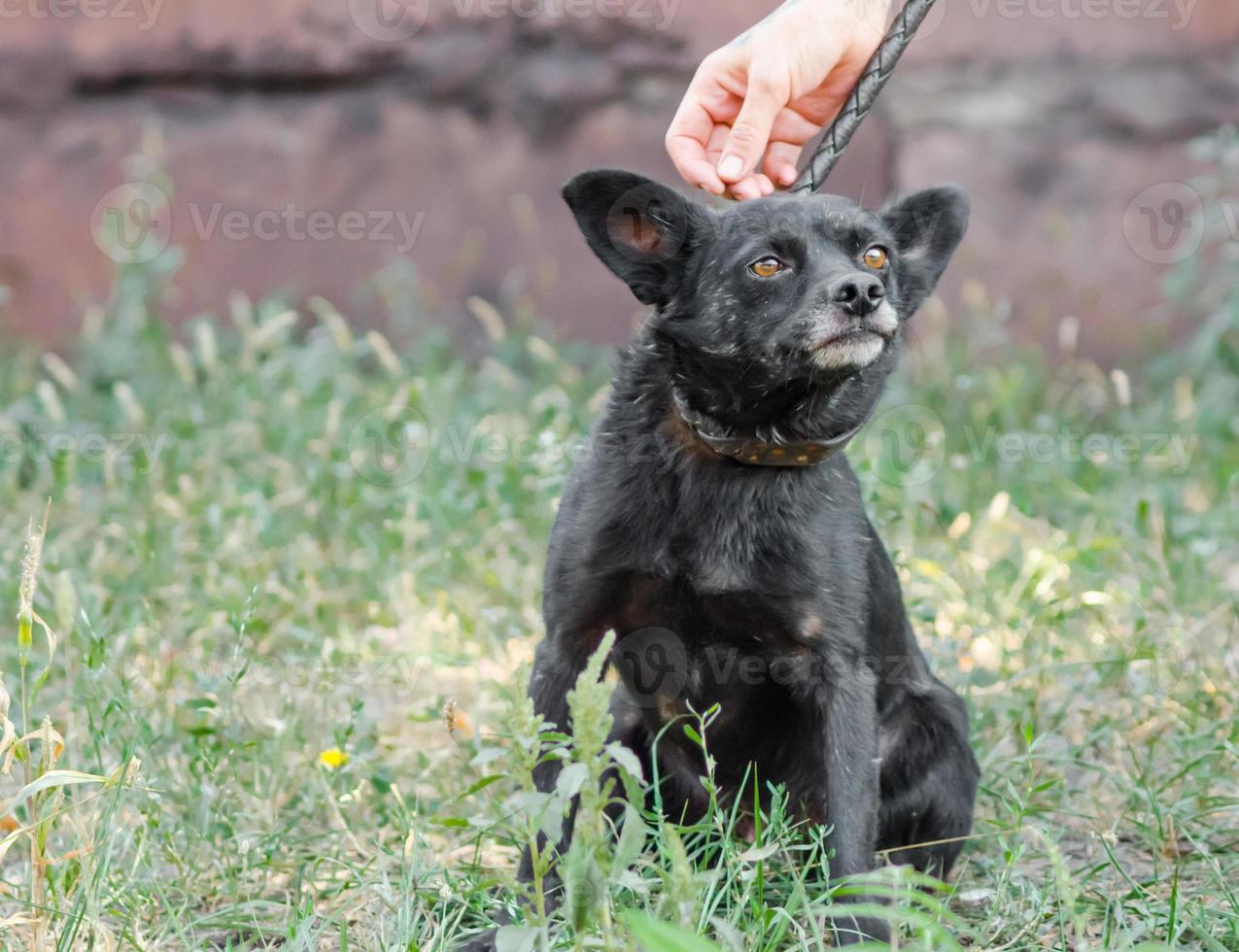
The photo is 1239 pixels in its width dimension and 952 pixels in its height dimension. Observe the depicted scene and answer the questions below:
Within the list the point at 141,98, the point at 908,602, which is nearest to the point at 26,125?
the point at 141,98

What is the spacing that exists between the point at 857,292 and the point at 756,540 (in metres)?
0.47

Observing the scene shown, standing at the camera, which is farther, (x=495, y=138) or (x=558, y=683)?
(x=495, y=138)

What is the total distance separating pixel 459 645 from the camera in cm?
376

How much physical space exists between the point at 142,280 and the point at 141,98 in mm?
1139

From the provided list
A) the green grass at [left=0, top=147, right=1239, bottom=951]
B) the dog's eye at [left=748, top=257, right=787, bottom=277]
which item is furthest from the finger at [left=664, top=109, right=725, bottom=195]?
the green grass at [left=0, top=147, right=1239, bottom=951]

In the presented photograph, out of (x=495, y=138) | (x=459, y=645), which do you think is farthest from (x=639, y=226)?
(x=495, y=138)

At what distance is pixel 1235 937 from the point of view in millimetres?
2160

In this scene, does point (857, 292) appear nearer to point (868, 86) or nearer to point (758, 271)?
point (758, 271)

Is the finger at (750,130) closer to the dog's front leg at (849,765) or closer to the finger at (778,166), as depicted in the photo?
the finger at (778,166)

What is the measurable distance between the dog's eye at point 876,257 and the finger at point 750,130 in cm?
31

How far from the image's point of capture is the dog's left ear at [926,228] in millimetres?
2912

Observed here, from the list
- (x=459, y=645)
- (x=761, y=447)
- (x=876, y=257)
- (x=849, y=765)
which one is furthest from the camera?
(x=459, y=645)

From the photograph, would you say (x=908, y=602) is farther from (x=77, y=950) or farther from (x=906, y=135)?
(x=906, y=135)

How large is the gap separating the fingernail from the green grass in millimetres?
877
